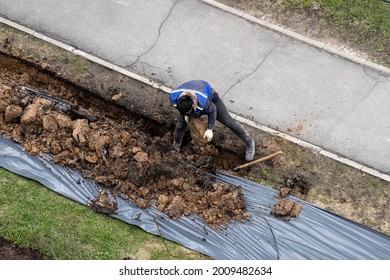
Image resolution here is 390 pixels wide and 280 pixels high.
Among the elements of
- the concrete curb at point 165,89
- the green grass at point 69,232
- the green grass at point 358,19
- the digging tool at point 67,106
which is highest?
the green grass at point 358,19

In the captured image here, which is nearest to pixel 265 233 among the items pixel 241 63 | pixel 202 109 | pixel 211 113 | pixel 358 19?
pixel 211 113

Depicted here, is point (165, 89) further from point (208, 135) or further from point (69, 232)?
point (69, 232)

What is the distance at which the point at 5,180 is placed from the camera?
9758mm

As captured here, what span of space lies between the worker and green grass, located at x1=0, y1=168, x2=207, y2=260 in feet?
5.28

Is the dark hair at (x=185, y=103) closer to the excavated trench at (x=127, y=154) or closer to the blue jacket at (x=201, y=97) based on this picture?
the blue jacket at (x=201, y=97)

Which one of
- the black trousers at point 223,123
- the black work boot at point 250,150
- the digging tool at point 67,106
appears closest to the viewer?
the black trousers at point 223,123

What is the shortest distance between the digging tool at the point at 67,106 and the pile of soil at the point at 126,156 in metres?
0.02

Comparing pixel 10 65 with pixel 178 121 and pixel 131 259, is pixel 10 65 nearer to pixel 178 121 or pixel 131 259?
pixel 178 121

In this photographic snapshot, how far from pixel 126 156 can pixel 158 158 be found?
48 centimetres

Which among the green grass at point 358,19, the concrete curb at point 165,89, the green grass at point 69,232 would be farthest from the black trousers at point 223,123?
the green grass at point 358,19

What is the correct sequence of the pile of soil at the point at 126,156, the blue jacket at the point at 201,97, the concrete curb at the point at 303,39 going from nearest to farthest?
the blue jacket at the point at 201,97, the pile of soil at the point at 126,156, the concrete curb at the point at 303,39

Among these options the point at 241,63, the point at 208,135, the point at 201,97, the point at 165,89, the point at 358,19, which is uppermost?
the point at 358,19

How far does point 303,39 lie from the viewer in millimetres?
11227

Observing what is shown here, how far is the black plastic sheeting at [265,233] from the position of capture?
9.20 meters
